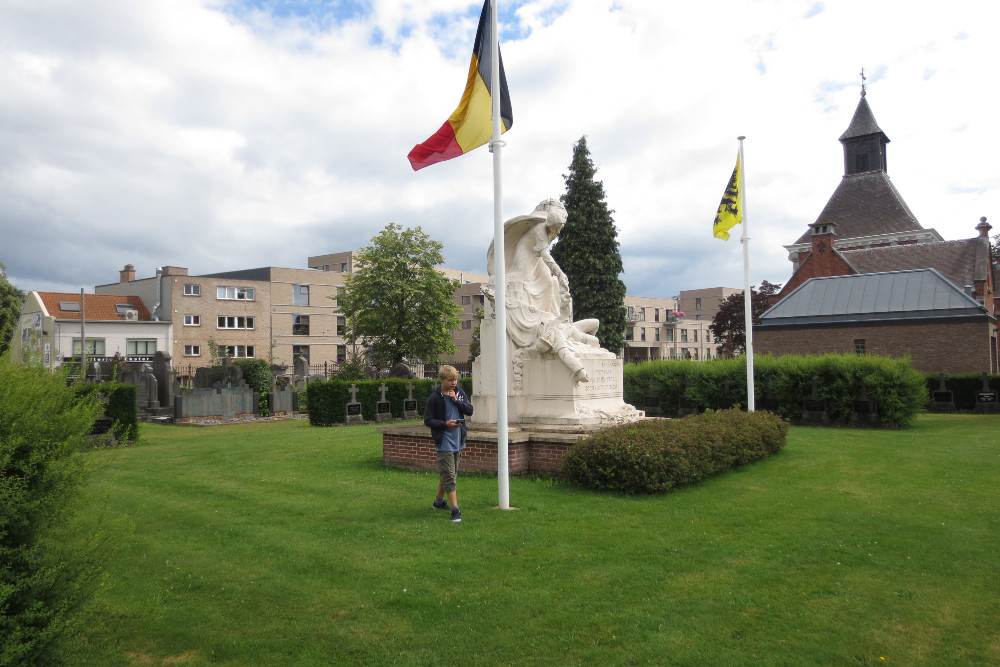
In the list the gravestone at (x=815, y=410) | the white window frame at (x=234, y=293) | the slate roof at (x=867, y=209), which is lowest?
the gravestone at (x=815, y=410)

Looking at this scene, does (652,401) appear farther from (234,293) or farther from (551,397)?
(234,293)

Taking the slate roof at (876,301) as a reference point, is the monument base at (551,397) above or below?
below

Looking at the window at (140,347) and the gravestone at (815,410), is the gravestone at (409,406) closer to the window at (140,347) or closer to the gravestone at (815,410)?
the gravestone at (815,410)

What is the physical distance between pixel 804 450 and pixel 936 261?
37912 millimetres

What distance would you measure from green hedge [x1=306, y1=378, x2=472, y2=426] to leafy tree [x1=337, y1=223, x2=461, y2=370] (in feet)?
31.3

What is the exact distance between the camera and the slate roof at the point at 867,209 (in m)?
54.4

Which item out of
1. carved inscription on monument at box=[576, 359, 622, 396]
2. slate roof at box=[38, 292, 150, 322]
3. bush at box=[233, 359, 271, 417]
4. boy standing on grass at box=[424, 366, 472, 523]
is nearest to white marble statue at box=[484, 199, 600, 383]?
carved inscription on monument at box=[576, 359, 622, 396]

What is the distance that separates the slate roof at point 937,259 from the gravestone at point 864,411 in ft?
91.2

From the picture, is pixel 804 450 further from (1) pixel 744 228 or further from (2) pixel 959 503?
(1) pixel 744 228

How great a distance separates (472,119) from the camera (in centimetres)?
825

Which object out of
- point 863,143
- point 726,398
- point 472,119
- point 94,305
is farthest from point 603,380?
point 863,143

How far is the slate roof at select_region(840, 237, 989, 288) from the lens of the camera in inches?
1630

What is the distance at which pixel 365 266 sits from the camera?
35688 mm

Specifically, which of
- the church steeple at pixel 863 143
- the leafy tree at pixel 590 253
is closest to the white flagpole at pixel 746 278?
the leafy tree at pixel 590 253
